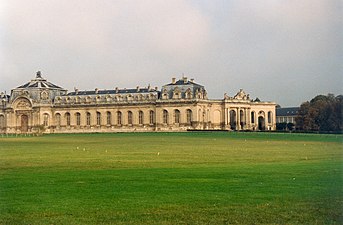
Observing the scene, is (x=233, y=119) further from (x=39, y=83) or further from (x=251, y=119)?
(x=39, y=83)

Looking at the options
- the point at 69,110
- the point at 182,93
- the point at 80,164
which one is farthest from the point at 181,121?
the point at 80,164

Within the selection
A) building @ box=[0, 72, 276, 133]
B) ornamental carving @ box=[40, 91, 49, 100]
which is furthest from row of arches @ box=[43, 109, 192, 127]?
ornamental carving @ box=[40, 91, 49, 100]

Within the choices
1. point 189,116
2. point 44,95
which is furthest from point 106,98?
point 189,116

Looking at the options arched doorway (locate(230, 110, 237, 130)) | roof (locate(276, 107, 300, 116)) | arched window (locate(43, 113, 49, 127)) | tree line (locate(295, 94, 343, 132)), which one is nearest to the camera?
tree line (locate(295, 94, 343, 132))

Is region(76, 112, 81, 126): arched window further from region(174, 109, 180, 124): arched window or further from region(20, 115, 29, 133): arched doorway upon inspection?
region(174, 109, 180, 124): arched window

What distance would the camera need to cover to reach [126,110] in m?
109

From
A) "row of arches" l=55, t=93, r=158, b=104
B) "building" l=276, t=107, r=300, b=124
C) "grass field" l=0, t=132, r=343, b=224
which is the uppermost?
"row of arches" l=55, t=93, r=158, b=104

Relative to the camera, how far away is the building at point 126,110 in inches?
4112

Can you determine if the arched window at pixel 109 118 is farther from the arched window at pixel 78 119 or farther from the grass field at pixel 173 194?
the grass field at pixel 173 194

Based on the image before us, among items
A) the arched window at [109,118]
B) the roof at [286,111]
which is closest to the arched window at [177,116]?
the arched window at [109,118]

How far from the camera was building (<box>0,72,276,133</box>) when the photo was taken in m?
104

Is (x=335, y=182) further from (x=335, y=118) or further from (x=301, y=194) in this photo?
(x=335, y=118)

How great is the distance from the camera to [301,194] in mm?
13258

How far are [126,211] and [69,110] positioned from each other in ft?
336
